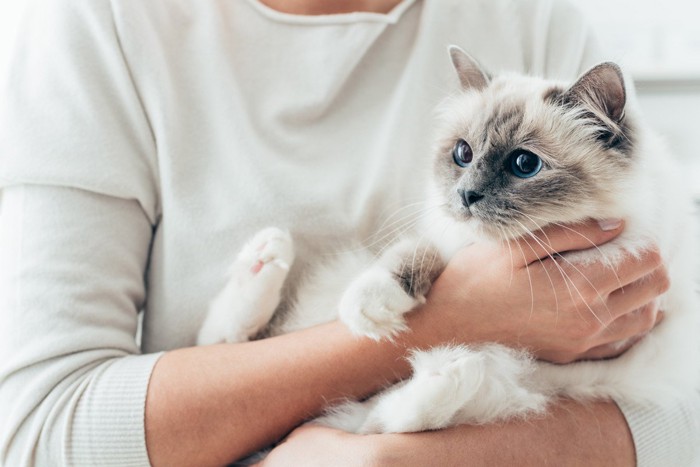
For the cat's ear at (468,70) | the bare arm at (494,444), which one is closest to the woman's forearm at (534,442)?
the bare arm at (494,444)

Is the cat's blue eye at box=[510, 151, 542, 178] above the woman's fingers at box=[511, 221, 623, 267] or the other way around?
above

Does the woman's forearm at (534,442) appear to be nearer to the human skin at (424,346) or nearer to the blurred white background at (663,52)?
the human skin at (424,346)

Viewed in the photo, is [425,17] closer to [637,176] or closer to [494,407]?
[637,176]

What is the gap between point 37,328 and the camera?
3.60ft

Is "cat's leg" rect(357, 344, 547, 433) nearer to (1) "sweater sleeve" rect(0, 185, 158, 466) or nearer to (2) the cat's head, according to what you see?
(2) the cat's head

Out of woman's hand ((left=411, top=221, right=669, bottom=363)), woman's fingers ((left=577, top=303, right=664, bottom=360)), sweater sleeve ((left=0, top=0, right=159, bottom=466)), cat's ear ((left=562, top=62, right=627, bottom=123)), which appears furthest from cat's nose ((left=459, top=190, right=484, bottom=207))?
sweater sleeve ((left=0, top=0, right=159, bottom=466))

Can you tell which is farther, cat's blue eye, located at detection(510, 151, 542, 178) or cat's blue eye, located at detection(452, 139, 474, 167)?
cat's blue eye, located at detection(452, 139, 474, 167)

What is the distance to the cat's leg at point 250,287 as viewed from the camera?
128 cm

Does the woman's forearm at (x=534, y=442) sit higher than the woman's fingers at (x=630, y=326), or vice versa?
the woman's fingers at (x=630, y=326)

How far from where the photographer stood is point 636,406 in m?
1.19

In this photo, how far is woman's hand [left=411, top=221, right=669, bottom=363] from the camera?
109 centimetres

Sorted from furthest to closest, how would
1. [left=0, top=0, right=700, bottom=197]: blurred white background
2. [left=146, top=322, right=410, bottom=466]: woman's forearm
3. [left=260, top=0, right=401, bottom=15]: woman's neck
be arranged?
1. [left=0, top=0, right=700, bottom=197]: blurred white background
2. [left=260, top=0, right=401, bottom=15]: woman's neck
3. [left=146, top=322, right=410, bottom=466]: woman's forearm

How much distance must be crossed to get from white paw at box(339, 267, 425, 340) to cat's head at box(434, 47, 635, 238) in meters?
0.19

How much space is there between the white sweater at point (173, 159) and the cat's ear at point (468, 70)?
0.44 ft
